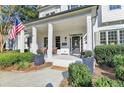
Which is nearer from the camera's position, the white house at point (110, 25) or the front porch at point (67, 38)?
the white house at point (110, 25)

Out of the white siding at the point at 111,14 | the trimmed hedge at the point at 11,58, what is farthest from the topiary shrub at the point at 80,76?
the white siding at the point at 111,14

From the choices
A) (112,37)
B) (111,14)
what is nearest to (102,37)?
(112,37)

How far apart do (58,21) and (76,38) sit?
527 centimetres

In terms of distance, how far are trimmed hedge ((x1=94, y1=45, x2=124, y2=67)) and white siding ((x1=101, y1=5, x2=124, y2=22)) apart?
318cm

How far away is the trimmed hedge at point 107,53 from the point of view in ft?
39.6

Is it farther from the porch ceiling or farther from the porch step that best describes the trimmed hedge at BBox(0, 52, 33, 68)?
the porch ceiling

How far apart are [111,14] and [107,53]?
4078mm

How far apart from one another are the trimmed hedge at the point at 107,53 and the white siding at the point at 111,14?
3.18m

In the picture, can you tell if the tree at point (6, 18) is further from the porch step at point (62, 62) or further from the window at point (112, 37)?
the window at point (112, 37)

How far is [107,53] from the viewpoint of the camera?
12484 millimetres

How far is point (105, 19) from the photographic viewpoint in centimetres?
1498

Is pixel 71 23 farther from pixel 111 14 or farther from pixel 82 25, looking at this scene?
pixel 111 14
